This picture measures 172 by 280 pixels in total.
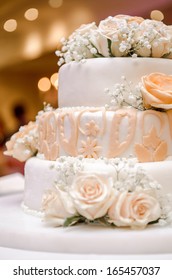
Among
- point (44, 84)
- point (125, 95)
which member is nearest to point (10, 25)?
point (44, 84)

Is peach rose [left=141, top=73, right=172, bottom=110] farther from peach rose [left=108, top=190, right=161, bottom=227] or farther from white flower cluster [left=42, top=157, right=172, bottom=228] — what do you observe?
peach rose [left=108, top=190, right=161, bottom=227]

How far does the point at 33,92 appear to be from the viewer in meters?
8.02

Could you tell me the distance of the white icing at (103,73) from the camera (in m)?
2.51

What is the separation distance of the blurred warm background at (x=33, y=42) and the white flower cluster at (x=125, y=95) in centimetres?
337

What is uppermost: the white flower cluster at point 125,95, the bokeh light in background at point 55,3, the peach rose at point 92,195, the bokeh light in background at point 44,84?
the bokeh light in background at point 55,3

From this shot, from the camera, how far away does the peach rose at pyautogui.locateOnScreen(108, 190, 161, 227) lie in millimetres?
2100

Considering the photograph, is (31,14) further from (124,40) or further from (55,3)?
(124,40)

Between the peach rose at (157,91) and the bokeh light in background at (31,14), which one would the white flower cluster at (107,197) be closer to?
the peach rose at (157,91)

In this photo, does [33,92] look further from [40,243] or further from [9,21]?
[40,243]

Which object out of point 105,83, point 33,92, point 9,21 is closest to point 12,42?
point 9,21

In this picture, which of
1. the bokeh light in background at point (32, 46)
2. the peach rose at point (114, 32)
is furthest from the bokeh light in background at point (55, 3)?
the peach rose at point (114, 32)

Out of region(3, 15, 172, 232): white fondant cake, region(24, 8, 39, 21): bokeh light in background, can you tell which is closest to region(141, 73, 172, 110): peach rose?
region(3, 15, 172, 232): white fondant cake

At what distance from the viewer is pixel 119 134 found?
94.6 inches

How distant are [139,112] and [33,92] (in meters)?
5.74
